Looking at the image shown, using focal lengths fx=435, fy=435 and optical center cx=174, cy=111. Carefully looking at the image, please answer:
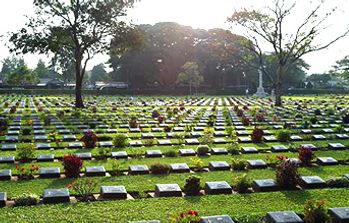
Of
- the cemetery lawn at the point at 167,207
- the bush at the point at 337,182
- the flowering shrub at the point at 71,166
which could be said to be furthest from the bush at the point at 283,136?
the flowering shrub at the point at 71,166

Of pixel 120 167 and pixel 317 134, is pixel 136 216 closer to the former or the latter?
pixel 120 167

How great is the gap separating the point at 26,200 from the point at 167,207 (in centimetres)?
259

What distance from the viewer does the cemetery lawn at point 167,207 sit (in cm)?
725

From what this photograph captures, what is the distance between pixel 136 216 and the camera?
7.30 meters

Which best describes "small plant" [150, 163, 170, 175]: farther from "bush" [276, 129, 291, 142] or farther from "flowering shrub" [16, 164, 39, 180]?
"bush" [276, 129, 291, 142]

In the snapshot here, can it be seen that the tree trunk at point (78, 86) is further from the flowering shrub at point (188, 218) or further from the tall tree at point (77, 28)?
the flowering shrub at point (188, 218)

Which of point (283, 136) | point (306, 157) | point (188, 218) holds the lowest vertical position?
point (283, 136)

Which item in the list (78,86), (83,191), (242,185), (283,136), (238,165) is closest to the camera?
(83,191)

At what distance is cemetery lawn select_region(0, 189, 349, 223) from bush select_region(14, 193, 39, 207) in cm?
25

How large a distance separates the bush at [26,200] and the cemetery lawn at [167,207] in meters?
0.25

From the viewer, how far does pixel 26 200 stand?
797 centimetres

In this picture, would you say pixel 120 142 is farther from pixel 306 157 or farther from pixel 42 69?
pixel 42 69

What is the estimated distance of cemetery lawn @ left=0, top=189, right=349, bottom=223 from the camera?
7.25m

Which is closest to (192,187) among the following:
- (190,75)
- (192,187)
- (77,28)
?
(192,187)
